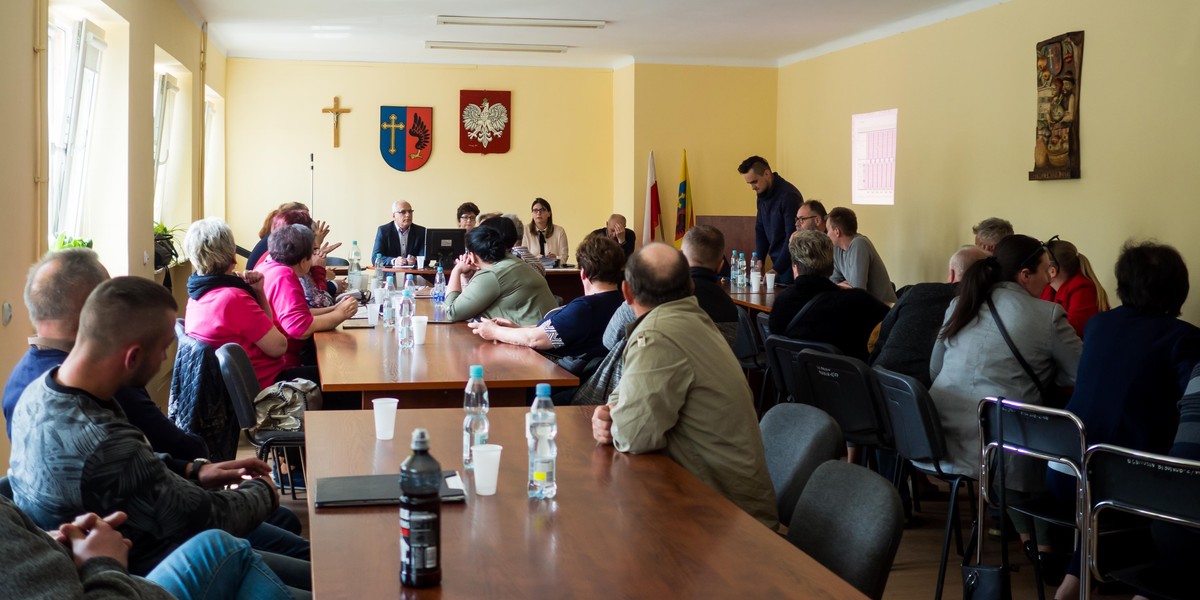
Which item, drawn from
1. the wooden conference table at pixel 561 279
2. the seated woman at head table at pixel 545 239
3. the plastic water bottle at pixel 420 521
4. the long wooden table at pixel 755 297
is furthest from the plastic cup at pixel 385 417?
the seated woman at head table at pixel 545 239

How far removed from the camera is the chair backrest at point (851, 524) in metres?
2.01

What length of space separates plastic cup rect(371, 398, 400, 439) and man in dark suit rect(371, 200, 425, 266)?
732 centimetres

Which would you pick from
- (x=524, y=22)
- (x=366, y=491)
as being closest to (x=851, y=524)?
(x=366, y=491)

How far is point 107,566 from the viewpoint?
1675mm

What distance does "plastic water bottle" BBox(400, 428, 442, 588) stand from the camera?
1692 mm

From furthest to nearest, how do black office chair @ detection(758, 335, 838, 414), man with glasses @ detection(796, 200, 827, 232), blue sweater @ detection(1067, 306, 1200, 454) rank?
man with glasses @ detection(796, 200, 827, 232) → black office chair @ detection(758, 335, 838, 414) → blue sweater @ detection(1067, 306, 1200, 454)

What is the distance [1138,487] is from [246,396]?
3037 millimetres

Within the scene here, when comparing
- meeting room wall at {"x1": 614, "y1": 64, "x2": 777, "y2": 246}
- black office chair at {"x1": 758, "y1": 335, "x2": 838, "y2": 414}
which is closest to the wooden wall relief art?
black office chair at {"x1": 758, "y1": 335, "x2": 838, "y2": 414}

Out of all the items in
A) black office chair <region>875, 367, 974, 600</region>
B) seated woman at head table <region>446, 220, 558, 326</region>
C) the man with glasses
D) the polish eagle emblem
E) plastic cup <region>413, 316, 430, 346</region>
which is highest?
the polish eagle emblem

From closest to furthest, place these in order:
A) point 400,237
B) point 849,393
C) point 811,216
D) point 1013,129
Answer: point 849,393
point 1013,129
point 811,216
point 400,237

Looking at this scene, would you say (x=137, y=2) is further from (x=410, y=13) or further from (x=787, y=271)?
(x=787, y=271)

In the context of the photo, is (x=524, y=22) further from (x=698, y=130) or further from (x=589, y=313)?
(x=589, y=313)

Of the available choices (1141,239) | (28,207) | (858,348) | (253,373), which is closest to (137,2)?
(28,207)

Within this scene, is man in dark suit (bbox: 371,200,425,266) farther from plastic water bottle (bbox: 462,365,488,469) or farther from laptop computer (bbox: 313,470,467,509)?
laptop computer (bbox: 313,470,467,509)
